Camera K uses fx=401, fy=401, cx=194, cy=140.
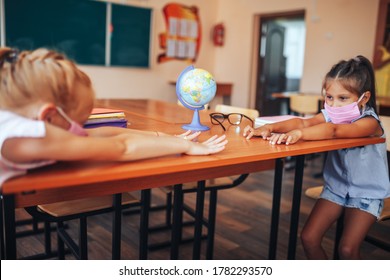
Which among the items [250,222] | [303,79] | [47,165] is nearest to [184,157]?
[47,165]

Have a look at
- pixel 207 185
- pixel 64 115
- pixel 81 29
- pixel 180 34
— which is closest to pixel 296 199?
pixel 207 185

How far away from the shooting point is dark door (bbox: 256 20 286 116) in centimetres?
700

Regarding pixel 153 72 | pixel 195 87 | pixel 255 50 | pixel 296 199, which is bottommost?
pixel 296 199

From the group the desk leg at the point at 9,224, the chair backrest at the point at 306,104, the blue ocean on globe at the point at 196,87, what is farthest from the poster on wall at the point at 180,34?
the desk leg at the point at 9,224

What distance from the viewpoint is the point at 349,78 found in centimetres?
156

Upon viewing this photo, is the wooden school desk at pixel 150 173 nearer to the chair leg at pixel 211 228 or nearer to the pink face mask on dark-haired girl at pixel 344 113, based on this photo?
the pink face mask on dark-haired girl at pixel 344 113

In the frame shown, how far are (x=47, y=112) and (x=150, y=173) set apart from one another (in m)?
0.27

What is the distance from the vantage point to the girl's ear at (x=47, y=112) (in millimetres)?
892

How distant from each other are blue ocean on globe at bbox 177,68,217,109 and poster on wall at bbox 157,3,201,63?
5.36 meters

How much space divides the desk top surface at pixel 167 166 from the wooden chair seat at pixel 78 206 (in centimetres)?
34

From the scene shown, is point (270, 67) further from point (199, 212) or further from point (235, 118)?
point (199, 212)

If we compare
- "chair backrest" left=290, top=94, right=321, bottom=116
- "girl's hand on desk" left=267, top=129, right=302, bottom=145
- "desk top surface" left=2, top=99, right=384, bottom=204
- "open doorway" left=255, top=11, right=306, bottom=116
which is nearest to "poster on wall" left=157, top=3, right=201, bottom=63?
"open doorway" left=255, top=11, right=306, bottom=116

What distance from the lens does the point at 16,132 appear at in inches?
34.5

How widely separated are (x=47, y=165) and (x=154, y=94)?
597cm
